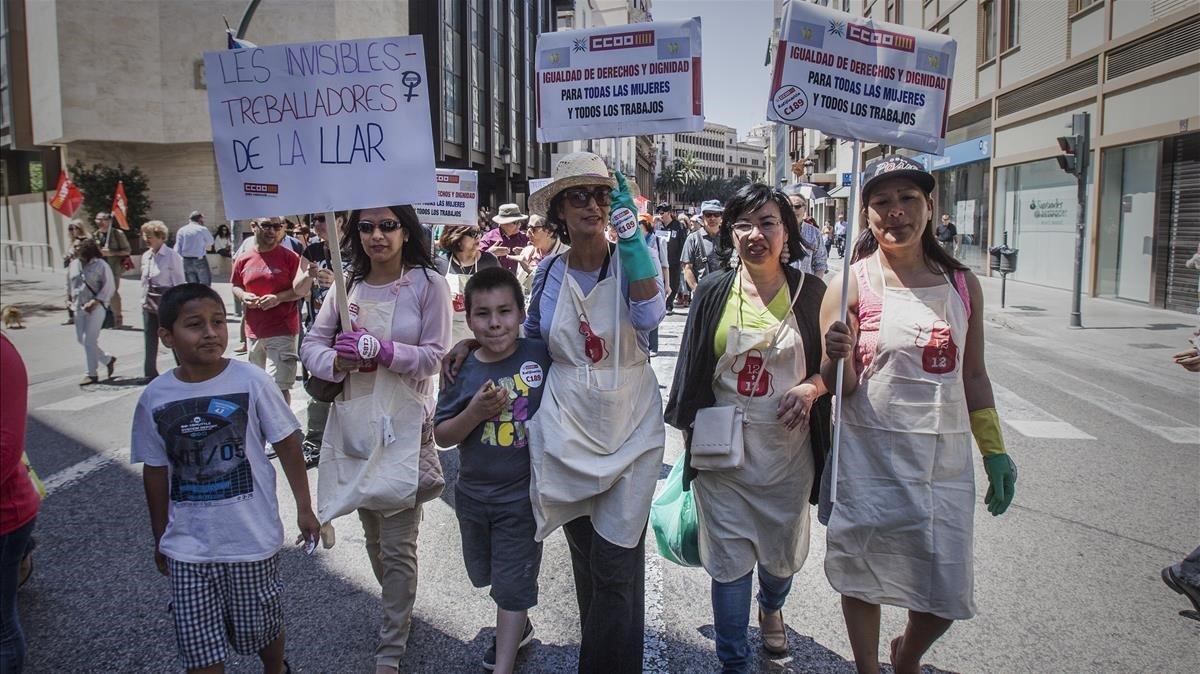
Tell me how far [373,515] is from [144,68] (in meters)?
32.8

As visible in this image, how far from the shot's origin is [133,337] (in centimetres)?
1385

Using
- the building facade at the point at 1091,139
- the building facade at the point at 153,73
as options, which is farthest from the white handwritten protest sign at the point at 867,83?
the building facade at the point at 153,73

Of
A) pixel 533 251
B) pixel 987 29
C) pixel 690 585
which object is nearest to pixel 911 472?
pixel 690 585

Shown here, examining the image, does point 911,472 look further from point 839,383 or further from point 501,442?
point 501,442

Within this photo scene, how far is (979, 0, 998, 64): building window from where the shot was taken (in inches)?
943

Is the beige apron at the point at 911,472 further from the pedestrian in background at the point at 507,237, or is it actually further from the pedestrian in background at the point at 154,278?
the pedestrian in background at the point at 154,278

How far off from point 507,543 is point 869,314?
1.58 m

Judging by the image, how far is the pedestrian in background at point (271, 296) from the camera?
21.0ft

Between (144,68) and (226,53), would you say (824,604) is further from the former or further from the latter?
(144,68)

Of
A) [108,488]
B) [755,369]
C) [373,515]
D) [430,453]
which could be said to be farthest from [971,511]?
[108,488]

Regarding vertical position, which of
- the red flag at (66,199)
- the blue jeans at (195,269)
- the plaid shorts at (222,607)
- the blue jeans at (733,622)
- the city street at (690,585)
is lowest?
the city street at (690,585)

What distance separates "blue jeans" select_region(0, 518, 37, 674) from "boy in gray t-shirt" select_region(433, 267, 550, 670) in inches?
53.3

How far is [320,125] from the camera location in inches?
123

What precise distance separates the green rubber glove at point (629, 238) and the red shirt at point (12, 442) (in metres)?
1.87
